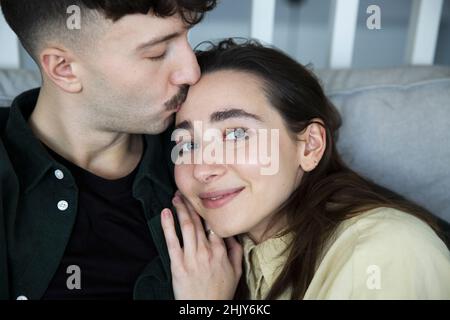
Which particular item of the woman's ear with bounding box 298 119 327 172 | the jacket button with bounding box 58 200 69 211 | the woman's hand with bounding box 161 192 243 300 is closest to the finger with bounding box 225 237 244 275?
the woman's hand with bounding box 161 192 243 300

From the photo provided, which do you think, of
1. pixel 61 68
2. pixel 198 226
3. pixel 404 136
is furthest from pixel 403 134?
pixel 61 68

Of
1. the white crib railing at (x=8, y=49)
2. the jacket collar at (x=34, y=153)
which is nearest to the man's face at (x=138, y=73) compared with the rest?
the jacket collar at (x=34, y=153)

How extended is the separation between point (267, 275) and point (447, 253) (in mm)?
324

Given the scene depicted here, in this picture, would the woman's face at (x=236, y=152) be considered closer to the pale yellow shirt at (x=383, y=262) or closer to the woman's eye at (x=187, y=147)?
the woman's eye at (x=187, y=147)

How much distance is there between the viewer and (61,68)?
95 cm

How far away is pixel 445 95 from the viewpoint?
1.15m

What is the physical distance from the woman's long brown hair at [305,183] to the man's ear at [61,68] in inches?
9.8

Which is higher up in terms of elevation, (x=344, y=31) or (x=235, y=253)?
(x=344, y=31)

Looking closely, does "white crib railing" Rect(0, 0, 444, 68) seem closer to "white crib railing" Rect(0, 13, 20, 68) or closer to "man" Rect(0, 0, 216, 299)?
"white crib railing" Rect(0, 13, 20, 68)

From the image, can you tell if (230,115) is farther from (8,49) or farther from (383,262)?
(8,49)

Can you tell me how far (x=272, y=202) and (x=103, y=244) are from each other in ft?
1.13

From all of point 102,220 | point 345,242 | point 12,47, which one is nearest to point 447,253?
point 345,242

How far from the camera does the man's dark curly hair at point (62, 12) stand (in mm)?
854

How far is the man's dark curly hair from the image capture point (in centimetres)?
85
